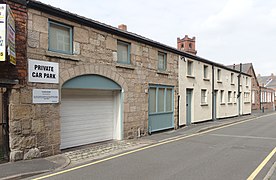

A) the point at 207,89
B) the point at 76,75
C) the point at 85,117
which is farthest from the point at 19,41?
the point at 207,89

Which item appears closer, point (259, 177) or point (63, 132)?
point (259, 177)

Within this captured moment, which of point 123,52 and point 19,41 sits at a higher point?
point 123,52

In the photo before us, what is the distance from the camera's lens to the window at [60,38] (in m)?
8.24

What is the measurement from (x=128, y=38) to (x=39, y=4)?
4.52 m

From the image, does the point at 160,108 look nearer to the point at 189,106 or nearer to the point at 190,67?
the point at 189,106

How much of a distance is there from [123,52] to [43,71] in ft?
14.3

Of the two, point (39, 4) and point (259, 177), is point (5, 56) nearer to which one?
point (39, 4)

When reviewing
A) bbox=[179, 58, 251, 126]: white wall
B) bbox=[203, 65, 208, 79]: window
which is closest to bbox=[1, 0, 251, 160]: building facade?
bbox=[179, 58, 251, 126]: white wall

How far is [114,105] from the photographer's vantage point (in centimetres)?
1106

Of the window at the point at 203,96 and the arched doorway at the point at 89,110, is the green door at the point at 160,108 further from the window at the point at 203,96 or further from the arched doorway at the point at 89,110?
the window at the point at 203,96

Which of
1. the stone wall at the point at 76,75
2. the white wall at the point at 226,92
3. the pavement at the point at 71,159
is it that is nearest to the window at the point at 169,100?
the stone wall at the point at 76,75

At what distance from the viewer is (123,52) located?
36.7 feet

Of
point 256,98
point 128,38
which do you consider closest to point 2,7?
point 128,38

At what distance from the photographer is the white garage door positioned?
8.98 metres
